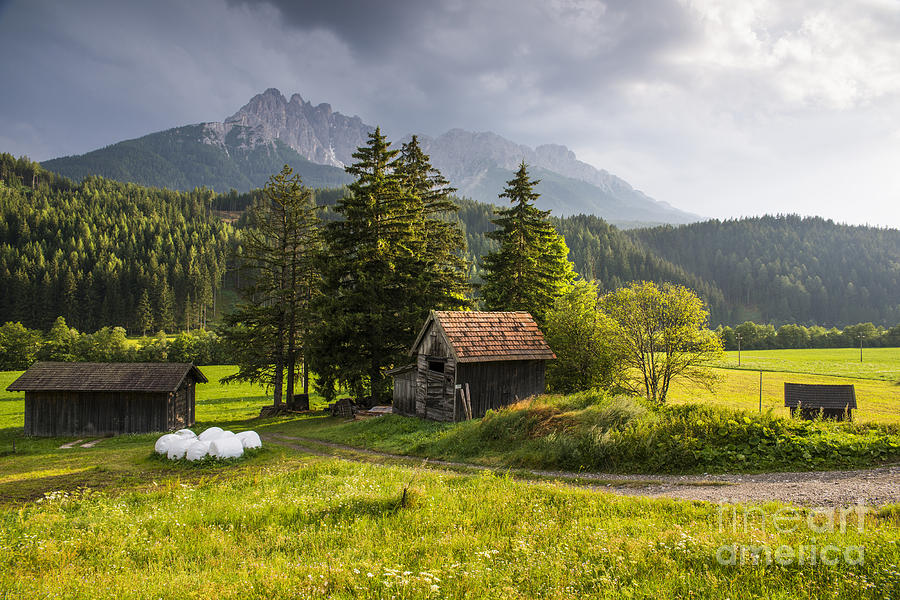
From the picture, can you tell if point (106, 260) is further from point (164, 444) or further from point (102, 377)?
point (164, 444)

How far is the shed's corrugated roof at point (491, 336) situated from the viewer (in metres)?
24.6

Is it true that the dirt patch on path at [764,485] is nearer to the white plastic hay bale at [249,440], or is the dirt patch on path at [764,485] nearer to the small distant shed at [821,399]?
the white plastic hay bale at [249,440]

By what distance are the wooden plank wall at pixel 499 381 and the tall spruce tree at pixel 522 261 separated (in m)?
9.76

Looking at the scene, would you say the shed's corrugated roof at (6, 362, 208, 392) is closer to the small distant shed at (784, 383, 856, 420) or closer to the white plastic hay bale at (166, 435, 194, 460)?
the white plastic hay bale at (166, 435, 194, 460)

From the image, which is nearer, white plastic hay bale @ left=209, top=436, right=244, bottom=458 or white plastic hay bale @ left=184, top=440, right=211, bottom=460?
white plastic hay bale @ left=184, top=440, right=211, bottom=460

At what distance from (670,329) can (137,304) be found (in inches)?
4906

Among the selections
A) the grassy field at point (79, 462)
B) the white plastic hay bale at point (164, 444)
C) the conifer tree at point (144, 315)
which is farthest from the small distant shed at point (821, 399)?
the conifer tree at point (144, 315)

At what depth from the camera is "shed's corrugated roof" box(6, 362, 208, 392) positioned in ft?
103

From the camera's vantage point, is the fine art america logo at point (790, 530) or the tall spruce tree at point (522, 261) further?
the tall spruce tree at point (522, 261)

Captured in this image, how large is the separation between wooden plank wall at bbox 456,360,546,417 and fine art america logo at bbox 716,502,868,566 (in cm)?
1645

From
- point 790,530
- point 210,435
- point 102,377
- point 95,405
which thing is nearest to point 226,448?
point 210,435

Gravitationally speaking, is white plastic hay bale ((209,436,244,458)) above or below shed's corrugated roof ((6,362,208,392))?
below

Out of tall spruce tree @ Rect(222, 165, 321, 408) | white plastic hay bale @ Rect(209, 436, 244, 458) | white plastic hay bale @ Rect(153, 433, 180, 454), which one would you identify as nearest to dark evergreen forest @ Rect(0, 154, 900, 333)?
tall spruce tree @ Rect(222, 165, 321, 408)

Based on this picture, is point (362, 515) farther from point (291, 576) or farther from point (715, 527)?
point (715, 527)
